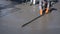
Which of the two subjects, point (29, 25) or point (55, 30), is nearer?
point (55, 30)

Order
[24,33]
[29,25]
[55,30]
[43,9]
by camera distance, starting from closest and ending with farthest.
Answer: [24,33], [55,30], [29,25], [43,9]

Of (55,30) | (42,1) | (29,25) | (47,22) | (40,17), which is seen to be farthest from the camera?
(42,1)

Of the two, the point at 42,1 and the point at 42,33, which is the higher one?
the point at 42,1

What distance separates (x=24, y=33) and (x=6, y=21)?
2.45 metres

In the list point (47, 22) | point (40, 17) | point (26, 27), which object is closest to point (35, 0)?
point (40, 17)

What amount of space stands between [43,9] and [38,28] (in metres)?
4.36

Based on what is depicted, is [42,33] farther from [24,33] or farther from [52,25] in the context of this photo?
[52,25]

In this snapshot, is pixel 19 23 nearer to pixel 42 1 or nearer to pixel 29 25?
pixel 29 25

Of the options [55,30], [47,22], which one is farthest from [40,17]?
[55,30]

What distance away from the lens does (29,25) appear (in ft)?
32.7

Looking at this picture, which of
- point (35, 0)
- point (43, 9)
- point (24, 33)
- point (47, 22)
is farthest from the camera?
point (35, 0)

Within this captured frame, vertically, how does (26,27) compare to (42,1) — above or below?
below

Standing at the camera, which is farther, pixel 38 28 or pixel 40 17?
pixel 40 17

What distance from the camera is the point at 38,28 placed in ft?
31.2
